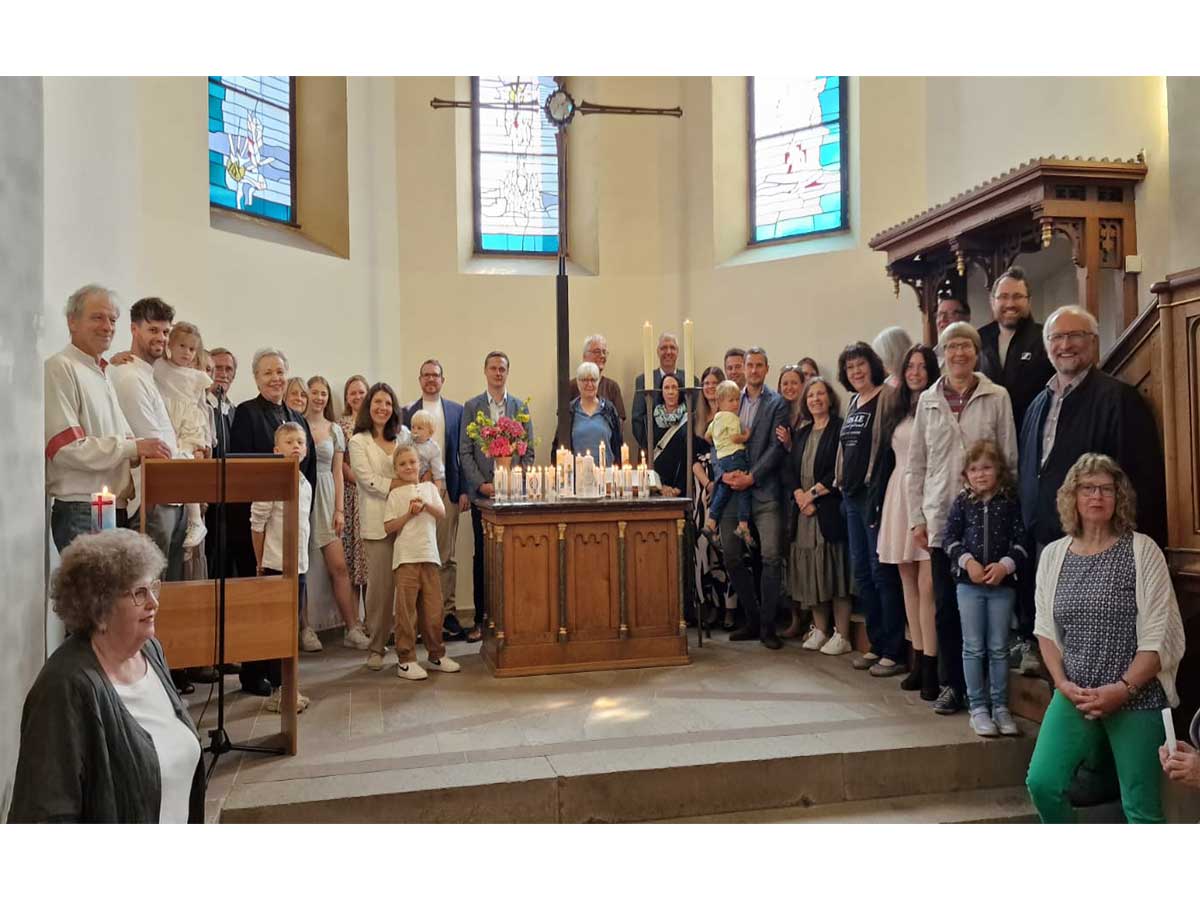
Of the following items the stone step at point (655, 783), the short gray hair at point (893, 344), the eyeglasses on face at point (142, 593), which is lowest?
the stone step at point (655, 783)

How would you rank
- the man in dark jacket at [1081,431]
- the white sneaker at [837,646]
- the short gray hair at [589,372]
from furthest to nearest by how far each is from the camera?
the short gray hair at [589,372]
the white sneaker at [837,646]
the man in dark jacket at [1081,431]

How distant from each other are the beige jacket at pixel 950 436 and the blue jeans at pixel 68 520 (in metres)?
3.60

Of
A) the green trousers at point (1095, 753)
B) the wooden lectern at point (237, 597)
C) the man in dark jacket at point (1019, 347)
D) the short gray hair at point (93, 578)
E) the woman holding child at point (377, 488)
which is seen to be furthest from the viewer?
the woman holding child at point (377, 488)

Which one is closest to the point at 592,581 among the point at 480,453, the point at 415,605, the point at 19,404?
the point at 415,605

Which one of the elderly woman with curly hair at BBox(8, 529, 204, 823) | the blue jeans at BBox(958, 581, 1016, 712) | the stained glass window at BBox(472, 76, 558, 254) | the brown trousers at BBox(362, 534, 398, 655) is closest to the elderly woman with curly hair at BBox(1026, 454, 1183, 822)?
the blue jeans at BBox(958, 581, 1016, 712)

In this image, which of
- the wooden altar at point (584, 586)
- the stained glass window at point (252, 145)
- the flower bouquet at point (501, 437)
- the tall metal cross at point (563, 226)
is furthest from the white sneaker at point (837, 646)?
the stained glass window at point (252, 145)

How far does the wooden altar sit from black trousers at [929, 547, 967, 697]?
1512 millimetres

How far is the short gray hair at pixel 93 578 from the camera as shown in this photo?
221cm

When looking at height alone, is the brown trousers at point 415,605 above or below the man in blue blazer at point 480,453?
below

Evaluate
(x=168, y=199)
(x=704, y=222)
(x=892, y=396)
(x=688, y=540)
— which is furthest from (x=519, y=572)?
(x=704, y=222)

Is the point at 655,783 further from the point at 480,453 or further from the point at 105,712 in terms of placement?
the point at 480,453

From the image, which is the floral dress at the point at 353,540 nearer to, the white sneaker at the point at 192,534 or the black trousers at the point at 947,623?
the white sneaker at the point at 192,534

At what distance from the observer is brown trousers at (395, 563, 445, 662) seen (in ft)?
16.4

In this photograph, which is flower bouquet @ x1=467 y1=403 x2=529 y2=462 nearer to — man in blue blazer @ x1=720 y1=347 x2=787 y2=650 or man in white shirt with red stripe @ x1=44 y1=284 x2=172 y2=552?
man in blue blazer @ x1=720 y1=347 x2=787 y2=650
